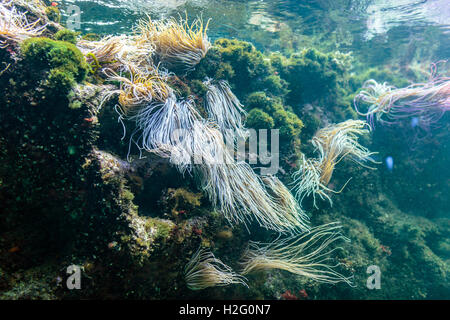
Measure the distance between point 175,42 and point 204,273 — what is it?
3.76 meters

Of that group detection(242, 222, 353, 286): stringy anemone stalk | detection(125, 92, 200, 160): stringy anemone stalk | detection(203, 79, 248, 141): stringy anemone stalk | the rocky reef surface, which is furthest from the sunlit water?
detection(242, 222, 353, 286): stringy anemone stalk

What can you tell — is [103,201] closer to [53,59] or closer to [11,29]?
[53,59]

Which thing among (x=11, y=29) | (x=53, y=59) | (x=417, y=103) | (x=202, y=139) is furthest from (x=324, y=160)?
(x=11, y=29)

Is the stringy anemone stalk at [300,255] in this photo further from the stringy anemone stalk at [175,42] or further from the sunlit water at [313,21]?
the sunlit water at [313,21]

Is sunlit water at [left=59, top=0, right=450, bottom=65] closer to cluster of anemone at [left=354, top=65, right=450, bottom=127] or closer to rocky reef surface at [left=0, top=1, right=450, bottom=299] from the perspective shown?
cluster of anemone at [left=354, top=65, right=450, bottom=127]

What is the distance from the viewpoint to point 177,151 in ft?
9.85

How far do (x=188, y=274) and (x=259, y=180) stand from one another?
5.86 ft

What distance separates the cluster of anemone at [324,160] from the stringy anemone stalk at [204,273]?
1.88m

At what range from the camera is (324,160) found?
4312 mm

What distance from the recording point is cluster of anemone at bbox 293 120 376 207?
3.98 m

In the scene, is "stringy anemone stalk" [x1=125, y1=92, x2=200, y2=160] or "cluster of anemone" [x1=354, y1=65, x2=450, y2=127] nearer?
"stringy anemone stalk" [x1=125, y1=92, x2=200, y2=160]

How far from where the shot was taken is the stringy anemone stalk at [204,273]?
283cm

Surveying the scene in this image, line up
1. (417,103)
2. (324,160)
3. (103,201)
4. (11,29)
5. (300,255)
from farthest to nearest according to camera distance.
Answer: (417,103) < (324,160) < (300,255) < (11,29) < (103,201)

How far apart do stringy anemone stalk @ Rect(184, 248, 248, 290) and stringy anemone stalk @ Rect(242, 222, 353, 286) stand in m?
Result: 0.46
